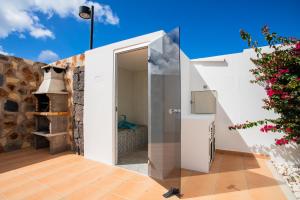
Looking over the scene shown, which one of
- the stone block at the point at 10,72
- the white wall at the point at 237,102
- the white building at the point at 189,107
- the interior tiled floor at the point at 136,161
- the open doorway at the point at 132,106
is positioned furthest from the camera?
the stone block at the point at 10,72

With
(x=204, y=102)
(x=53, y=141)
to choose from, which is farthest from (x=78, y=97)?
(x=204, y=102)

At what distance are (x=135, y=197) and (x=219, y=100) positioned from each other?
2824mm

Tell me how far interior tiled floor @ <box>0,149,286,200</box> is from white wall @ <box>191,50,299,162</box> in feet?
1.33

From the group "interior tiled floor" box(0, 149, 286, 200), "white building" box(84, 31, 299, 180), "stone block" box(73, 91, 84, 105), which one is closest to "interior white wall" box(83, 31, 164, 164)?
"white building" box(84, 31, 299, 180)

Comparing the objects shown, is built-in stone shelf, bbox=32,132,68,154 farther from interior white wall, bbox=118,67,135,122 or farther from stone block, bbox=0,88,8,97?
interior white wall, bbox=118,67,135,122

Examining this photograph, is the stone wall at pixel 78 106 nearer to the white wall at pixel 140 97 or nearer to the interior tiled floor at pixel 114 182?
the interior tiled floor at pixel 114 182

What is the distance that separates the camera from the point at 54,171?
246 centimetres

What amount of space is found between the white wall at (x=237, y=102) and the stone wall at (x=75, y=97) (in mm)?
2949

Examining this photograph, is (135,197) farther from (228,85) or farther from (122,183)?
(228,85)

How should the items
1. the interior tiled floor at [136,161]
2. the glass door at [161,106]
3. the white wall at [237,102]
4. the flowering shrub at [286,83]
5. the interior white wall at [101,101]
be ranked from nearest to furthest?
Answer: the glass door at [161,106], the flowering shrub at [286,83], the interior tiled floor at [136,161], the interior white wall at [101,101], the white wall at [237,102]

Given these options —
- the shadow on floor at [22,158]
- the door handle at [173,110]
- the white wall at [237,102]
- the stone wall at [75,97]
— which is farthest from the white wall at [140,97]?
the door handle at [173,110]

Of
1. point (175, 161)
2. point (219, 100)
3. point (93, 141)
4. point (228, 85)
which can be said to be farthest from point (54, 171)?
point (228, 85)

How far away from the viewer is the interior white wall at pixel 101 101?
2.67 meters

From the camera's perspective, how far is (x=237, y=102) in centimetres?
329
